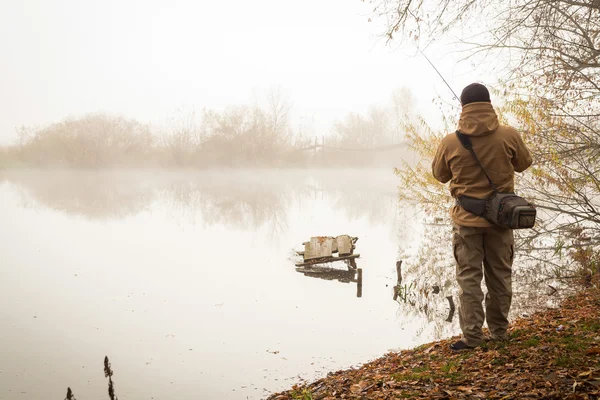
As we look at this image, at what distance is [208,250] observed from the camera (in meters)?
15.0

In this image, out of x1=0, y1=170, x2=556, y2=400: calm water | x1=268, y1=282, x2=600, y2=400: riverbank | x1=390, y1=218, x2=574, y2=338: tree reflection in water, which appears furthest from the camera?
x1=390, y1=218, x2=574, y2=338: tree reflection in water

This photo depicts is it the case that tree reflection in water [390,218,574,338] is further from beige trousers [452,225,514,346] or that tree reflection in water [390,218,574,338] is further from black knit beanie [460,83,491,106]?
black knit beanie [460,83,491,106]

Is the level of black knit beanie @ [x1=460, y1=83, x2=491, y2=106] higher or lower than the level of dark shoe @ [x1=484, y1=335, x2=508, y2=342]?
higher

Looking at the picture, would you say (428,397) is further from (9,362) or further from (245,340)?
(9,362)

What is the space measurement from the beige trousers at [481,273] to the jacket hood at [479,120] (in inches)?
34.4

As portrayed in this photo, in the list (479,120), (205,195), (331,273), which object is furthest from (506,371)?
(205,195)

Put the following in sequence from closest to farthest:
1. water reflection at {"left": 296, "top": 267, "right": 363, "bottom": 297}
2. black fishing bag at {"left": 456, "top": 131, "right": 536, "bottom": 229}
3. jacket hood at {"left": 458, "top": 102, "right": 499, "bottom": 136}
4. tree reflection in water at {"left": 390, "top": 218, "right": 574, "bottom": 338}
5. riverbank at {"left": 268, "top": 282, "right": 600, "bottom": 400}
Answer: riverbank at {"left": 268, "top": 282, "right": 600, "bottom": 400}
black fishing bag at {"left": 456, "top": 131, "right": 536, "bottom": 229}
jacket hood at {"left": 458, "top": 102, "right": 499, "bottom": 136}
tree reflection in water at {"left": 390, "top": 218, "right": 574, "bottom": 338}
water reflection at {"left": 296, "top": 267, "right": 363, "bottom": 297}

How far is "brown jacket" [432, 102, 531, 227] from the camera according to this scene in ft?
12.5

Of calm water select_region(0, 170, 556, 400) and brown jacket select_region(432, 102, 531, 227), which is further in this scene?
calm water select_region(0, 170, 556, 400)

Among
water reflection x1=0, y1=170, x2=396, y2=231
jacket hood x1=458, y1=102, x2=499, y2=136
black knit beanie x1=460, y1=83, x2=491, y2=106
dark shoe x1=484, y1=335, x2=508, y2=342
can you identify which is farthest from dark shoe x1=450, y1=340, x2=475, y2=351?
water reflection x1=0, y1=170, x2=396, y2=231

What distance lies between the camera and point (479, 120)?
150 inches

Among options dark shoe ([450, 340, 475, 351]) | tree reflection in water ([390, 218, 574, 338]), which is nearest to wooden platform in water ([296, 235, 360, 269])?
tree reflection in water ([390, 218, 574, 338])

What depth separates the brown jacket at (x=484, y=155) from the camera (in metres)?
3.82

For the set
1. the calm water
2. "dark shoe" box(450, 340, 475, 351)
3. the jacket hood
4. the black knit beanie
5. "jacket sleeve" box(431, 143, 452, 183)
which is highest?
the black knit beanie
